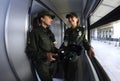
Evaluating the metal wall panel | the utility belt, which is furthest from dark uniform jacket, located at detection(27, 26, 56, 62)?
the utility belt

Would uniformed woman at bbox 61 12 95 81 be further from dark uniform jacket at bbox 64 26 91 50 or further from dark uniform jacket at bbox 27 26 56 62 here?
dark uniform jacket at bbox 27 26 56 62

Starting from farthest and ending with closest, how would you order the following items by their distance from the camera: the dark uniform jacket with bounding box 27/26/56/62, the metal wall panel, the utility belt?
the utility belt, the dark uniform jacket with bounding box 27/26/56/62, the metal wall panel

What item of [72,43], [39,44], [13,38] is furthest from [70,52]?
[13,38]

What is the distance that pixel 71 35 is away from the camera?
2.63 meters

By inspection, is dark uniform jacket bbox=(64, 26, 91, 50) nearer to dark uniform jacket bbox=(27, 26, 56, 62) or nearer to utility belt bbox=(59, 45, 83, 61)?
utility belt bbox=(59, 45, 83, 61)

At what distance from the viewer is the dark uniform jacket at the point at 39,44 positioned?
6.10 ft

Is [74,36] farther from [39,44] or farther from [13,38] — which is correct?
[13,38]

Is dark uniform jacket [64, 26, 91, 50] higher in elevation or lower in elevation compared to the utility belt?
higher

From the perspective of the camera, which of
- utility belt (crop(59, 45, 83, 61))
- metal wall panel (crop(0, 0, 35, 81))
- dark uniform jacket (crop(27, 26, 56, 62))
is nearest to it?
metal wall panel (crop(0, 0, 35, 81))

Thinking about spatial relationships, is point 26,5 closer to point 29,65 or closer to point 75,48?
point 29,65

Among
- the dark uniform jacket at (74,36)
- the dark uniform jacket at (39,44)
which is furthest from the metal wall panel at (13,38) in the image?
the dark uniform jacket at (74,36)

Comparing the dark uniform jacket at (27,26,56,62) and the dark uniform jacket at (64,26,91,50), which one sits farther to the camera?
the dark uniform jacket at (64,26,91,50)

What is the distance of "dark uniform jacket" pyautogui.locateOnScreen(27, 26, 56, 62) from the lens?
73.2 inches

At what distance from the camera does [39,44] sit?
1.99m
